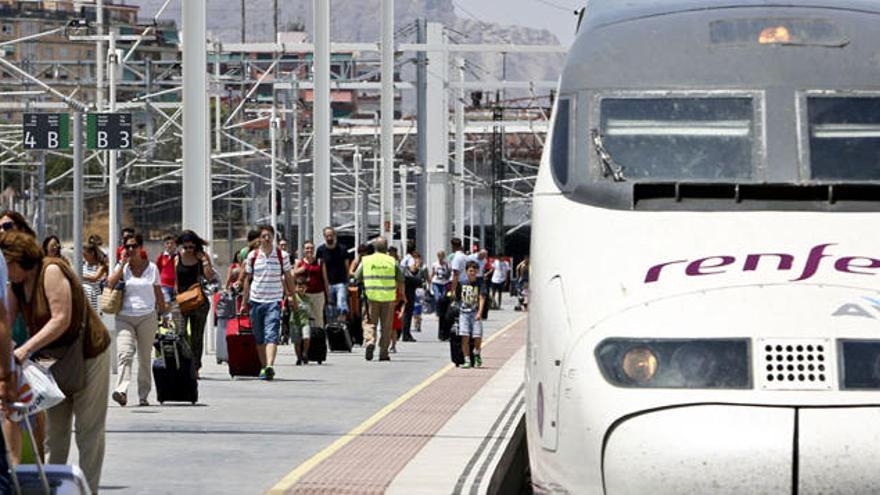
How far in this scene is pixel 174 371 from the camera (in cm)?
2052

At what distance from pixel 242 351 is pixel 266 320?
698 mm

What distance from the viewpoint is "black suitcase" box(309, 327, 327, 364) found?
1109 inches

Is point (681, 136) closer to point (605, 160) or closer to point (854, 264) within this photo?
point (605, 160)

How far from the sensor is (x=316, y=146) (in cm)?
3956

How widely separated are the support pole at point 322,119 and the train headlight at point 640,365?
2890 cm

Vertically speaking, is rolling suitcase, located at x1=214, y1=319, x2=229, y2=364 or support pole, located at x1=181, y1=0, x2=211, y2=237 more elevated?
support pole, located at x1=181, y1=0, x2=211, y2=237

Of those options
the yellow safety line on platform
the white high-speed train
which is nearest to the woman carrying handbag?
the yellow safety line on platform

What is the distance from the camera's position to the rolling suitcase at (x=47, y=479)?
9289mm

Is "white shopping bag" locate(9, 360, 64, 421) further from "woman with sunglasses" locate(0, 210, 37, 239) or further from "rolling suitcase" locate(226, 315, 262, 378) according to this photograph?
"rolling suitcase" locate(226, 315, 262, 378)

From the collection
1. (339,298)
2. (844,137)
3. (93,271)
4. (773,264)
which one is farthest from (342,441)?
(339,298)

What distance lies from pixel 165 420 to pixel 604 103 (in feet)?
27.2

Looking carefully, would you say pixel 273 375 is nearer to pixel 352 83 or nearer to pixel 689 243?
pixel 689 243

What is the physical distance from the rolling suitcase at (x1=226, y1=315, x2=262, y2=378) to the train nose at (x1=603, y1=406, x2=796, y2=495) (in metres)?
15.6

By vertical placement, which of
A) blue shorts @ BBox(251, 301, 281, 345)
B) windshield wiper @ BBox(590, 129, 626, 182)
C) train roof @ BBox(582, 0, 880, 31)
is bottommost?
blue shorts @ BBox(251, 301, 281, 345)
